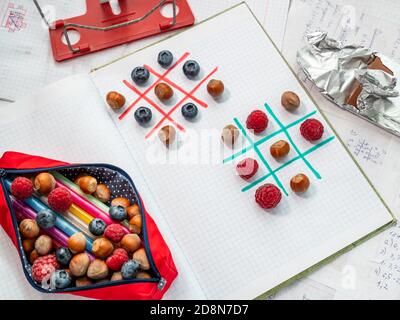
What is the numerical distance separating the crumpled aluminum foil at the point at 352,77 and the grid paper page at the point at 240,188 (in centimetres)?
4

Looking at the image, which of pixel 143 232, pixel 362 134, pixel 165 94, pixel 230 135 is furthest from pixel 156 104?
pixel 362 134

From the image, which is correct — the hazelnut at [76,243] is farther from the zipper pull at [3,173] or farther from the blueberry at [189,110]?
the blueberry at [189,110]

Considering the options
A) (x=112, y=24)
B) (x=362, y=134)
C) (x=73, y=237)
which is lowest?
(x=362, y=134)

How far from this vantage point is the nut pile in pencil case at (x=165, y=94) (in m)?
0.77

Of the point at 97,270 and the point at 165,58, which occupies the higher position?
the point at 165,58

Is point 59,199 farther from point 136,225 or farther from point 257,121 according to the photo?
point 257,121

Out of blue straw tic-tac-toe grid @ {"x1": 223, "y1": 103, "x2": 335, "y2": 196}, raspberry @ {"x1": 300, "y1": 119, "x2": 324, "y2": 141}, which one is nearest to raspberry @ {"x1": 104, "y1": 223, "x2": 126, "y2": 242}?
blue straw tic-tac-toe grid @ {"x1": 223, "y1": 103, "x2": 335, "y2": 196}

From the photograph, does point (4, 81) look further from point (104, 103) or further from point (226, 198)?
point (226, 198)

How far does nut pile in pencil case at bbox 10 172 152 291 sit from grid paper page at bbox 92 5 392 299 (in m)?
0.10

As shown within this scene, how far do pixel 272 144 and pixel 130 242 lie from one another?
28 centimetres

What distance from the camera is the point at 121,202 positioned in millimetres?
684

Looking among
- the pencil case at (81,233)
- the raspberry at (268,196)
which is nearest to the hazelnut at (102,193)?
the pencil case at (81,233)
